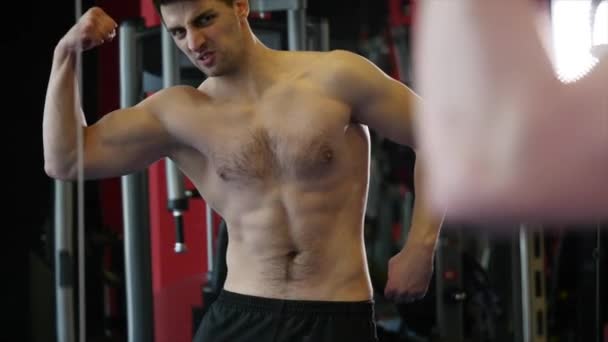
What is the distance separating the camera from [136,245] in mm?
1583

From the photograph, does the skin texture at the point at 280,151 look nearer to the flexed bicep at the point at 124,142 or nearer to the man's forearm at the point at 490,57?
the flexed bicep at the point at 124,142

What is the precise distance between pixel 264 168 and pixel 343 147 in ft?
0.41

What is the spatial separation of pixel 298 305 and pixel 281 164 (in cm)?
21

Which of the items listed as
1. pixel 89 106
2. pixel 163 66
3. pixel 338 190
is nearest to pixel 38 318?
pixel 89 106

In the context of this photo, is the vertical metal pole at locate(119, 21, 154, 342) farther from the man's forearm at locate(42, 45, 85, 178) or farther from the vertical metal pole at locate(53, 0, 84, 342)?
the man's forearm at locate(42, 45, 85, 178)

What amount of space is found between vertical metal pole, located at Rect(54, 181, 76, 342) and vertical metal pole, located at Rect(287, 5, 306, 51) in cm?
49

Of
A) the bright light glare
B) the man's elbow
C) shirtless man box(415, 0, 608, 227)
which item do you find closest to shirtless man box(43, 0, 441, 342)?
the man's elbow

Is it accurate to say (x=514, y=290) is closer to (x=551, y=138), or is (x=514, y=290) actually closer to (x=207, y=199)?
(x=207, y=199)

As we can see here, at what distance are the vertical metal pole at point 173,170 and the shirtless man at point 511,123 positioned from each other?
1.11m

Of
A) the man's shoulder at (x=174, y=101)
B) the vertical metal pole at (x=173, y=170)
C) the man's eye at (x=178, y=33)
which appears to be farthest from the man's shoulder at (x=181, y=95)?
the vertical metal pole at (x=173, y=170)

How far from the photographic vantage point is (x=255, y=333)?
4.03ft

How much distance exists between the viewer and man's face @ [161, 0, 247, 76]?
1.15 meters

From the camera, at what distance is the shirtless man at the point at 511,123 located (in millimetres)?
393

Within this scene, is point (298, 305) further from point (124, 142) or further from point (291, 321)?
point (124, 142)
